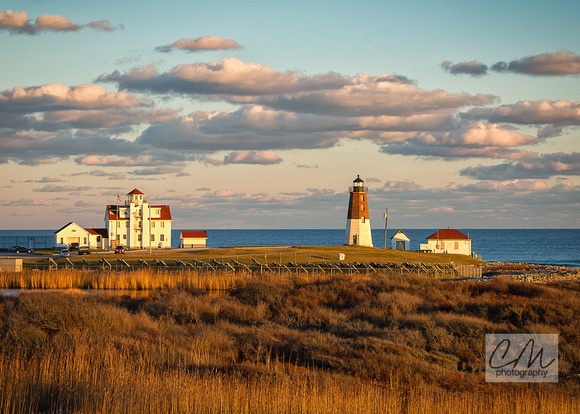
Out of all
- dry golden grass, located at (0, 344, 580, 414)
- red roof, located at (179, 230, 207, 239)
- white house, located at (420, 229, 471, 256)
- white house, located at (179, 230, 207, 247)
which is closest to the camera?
dry golden grass, located at (0, 344, 580, 414)

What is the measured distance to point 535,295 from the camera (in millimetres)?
24391

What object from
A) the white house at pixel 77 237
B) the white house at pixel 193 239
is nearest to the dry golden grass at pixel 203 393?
the white house at pixel 77 237

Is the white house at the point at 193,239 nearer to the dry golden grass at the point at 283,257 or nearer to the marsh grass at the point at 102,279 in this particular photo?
the dry golden grass at the point at 283,257

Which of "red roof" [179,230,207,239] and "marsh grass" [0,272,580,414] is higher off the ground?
"red roof" [179,230,207,239]

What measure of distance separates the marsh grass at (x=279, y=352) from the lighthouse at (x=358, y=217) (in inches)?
1909

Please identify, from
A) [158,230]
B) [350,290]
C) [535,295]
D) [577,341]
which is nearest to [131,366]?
[577,341]

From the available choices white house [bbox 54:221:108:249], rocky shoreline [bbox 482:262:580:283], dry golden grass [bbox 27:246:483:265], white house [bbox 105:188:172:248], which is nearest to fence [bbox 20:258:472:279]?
rocky shoreline [bbox 482:262:580:283]

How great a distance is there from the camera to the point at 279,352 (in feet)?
48.4

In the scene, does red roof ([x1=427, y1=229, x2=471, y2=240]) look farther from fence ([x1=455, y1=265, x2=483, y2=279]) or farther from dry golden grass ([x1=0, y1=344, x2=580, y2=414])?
dry golden grass ([x1=0, y1=344, x2=580, y2=414])

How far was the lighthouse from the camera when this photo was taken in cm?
7400

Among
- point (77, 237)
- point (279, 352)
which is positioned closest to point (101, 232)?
Answer: point (77, 237)

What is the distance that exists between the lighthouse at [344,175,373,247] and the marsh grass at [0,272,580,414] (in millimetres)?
48480

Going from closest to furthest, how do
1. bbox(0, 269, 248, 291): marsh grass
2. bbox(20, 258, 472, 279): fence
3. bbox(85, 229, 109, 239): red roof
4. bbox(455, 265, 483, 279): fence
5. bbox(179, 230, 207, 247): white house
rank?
1. bbox(0, 269, 248, 291): marsh grass
2. bbox(20, 258, 472, 279): fence
3. bbox(455, 265, 483, 279): fence
4. bbox(85, 229, 109, 239): red roof
5. bbox(179, 230, 207, 247): white house

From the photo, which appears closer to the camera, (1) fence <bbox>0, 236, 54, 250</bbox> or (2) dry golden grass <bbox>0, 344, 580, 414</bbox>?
(2) dry golden grass <bbox>0, 344, 580, 414</bbox>
